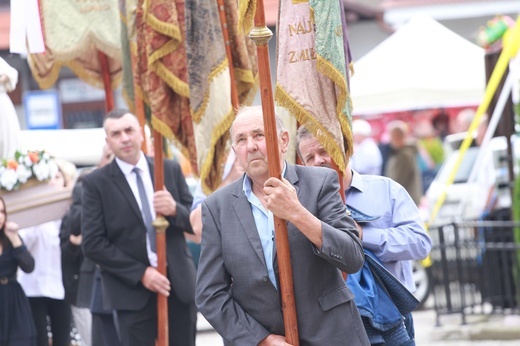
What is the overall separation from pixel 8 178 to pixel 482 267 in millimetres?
6341

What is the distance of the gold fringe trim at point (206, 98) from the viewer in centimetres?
868

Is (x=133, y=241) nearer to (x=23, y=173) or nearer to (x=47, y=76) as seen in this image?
(x=23, y=173)

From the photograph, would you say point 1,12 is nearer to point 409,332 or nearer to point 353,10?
point 353,10

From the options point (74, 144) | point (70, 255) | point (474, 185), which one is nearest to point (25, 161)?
point (70, 255)

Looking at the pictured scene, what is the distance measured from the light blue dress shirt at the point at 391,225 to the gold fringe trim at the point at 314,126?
0.16 meters

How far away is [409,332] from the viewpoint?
6984 millimetres

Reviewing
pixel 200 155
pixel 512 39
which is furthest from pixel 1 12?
pixel 200 155

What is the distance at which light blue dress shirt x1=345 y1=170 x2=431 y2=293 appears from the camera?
659 cm

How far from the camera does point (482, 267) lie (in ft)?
47.8

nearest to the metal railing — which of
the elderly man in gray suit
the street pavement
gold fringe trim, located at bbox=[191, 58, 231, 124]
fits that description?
the street pavement

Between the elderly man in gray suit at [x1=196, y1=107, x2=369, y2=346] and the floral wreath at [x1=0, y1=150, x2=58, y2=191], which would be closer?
the elderly man in gray suit at [x1=196, y1=107, x2=369, y2=346]

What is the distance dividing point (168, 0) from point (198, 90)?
0.84 meters

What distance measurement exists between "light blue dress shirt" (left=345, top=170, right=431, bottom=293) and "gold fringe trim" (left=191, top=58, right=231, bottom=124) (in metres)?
2.01

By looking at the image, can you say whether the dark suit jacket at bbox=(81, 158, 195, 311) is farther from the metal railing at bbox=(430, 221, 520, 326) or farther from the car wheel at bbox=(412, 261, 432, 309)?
the car wheel at bbox=(412, 261, 432, 309)
